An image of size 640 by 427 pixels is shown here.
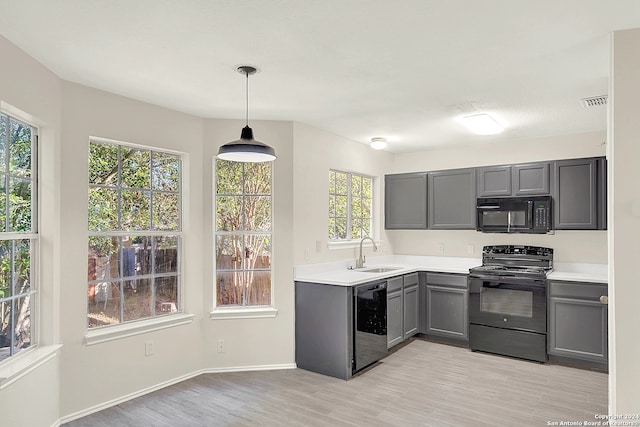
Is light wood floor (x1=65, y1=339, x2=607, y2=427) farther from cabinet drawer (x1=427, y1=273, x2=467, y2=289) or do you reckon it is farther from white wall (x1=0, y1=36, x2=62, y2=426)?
cabinet drawer (x1=427, y1=273, x2=467, y2=289)

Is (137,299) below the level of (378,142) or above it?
below

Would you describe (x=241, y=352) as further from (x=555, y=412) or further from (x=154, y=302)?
(x=555, y=412)

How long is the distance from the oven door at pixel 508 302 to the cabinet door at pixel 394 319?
803 mm

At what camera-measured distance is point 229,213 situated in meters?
4.12

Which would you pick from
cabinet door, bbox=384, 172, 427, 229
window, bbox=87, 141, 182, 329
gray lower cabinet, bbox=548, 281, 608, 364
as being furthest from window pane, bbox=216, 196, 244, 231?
gray lower cabinet, bbox=548, 281, 608, 364

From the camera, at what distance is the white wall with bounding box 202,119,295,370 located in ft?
13.2

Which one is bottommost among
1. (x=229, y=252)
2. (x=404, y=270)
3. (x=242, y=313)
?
(x=242, y=313)

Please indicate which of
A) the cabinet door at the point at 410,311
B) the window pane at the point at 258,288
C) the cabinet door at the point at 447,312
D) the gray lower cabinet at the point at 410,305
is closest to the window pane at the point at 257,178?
the window pane at the point at 258,288

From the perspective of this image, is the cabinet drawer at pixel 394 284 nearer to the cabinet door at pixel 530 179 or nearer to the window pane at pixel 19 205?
the cabinet door at pixel 530 179

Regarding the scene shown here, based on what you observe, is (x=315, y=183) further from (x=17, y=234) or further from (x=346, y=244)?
(x=17, y=234)

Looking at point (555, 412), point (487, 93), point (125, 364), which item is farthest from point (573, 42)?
point (125, 364)

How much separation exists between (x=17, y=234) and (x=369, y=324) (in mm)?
2964

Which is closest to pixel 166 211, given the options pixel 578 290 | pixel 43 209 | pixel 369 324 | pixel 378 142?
pixel 43 209

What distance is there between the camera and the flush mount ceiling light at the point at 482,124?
3.92m
